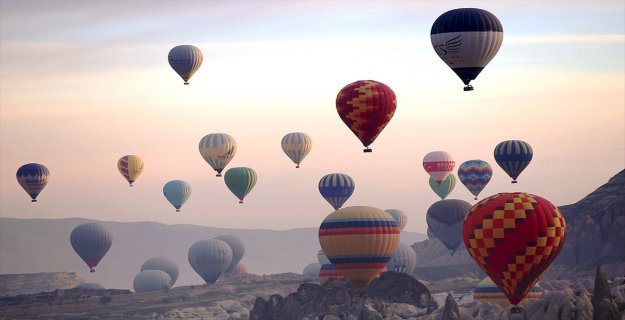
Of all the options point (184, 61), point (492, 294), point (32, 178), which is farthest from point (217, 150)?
point (492, 294)

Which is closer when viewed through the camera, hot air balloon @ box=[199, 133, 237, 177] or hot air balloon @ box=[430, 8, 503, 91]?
hot air balloon @ box=[430, 8, 503, 91]

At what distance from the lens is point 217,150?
628 feet

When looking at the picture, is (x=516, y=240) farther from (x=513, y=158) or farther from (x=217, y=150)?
(x=217, y=150)

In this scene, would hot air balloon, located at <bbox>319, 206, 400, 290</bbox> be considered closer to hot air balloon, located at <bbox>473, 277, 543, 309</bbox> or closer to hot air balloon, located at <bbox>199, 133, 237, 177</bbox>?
hot air balloon, located at <bbox>473, 277, 543, 309</bbox>

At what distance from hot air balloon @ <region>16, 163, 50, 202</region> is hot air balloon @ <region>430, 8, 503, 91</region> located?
85688mm

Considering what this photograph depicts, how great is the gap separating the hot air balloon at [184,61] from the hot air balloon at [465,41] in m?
57.1

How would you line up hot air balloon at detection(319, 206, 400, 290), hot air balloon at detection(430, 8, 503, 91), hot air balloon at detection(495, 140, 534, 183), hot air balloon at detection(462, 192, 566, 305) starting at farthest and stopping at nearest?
hot air balloon at detection(495, 140, 534, 183) < hot air balloon at detection(319, 206, 400, 290) < hot air balloon at detection(430, 8, 503, 91) < hot air balloon at detection(462, 192, 566, 305)

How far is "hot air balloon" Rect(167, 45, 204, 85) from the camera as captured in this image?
580 feet

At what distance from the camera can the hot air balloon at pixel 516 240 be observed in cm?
11275

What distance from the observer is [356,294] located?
159625mm

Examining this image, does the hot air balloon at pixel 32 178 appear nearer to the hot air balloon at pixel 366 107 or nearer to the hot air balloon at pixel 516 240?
the hot air balloon at pixel 366 107

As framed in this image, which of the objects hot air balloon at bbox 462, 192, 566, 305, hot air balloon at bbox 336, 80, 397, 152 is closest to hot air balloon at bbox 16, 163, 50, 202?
hot air balloon at bbox 336, 80, 397, 152

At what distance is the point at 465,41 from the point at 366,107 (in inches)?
756

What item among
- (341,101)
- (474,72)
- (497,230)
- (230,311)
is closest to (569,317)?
(497,230)
